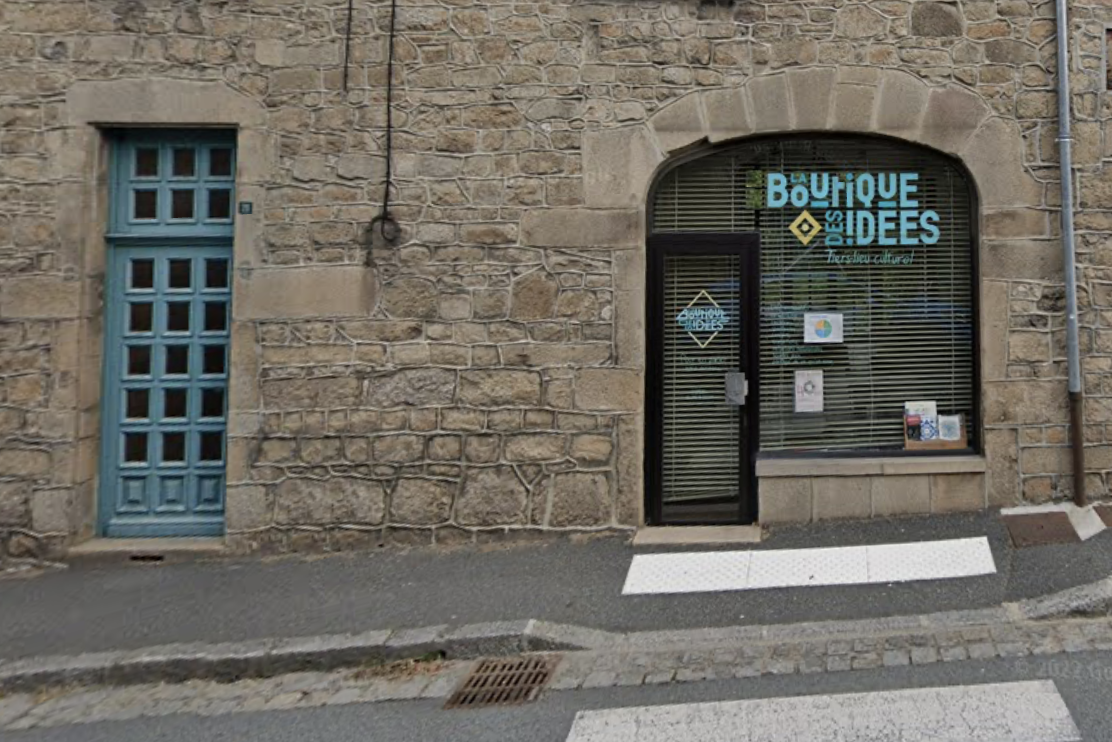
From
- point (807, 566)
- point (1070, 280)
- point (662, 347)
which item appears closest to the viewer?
point (807, 566)

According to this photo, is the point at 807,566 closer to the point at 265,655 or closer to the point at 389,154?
the point at 265,655

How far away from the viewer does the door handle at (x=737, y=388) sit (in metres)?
5.48

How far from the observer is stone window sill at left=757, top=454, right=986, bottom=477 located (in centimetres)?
534

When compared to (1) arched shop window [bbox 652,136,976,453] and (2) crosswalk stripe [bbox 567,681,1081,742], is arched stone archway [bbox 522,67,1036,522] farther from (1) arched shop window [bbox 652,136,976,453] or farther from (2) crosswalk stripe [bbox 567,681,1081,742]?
(2) crosswalk stripe [bbox 567,681,1081,742]

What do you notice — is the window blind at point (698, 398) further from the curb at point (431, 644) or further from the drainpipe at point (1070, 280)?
the drainpipe at point (1070, 280)

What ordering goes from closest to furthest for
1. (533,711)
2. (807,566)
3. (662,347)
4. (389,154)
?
(533,711) → (807,566) → (389,154) → (662,347)

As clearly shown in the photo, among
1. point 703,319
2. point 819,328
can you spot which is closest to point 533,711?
point 703,319

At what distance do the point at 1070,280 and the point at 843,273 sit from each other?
156 cm

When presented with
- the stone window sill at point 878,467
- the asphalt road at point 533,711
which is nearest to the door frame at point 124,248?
the asphalt road at point 533,711

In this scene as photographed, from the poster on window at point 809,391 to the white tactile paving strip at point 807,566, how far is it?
114cm

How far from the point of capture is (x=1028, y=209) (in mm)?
5348

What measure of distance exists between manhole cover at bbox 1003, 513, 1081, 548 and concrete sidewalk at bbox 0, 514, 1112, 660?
0.24ft

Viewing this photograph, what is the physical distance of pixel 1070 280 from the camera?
207 inches

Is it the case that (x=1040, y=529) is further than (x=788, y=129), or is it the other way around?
(x=788, y=129)
